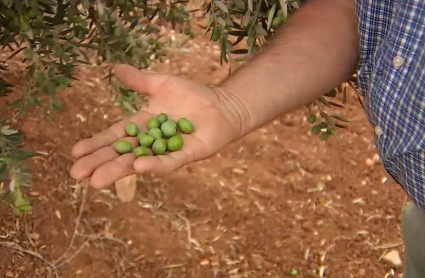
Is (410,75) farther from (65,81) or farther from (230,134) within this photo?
(65,81)

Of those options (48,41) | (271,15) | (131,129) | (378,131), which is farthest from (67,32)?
(378,131)

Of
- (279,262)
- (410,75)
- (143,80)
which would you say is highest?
(410,75)

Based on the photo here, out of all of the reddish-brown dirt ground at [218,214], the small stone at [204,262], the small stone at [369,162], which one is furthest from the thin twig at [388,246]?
the small stone at [204,262]

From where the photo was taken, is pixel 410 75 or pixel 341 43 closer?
pixel 410 75

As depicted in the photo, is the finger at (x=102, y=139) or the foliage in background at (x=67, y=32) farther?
the foliage in background at (x=67, y=32)

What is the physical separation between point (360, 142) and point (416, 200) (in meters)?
1.71

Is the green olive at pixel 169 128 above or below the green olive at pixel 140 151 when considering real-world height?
Answer: above

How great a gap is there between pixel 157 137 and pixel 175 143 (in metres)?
0.04

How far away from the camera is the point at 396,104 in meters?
1.18

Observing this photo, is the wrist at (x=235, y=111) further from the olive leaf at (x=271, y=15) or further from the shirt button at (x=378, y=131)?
the shirt button at (x=378, y=131)

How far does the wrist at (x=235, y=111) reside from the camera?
1354 millimetres

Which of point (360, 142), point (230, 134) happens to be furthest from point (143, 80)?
point (360, 142)

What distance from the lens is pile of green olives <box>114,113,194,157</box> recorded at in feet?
4.07

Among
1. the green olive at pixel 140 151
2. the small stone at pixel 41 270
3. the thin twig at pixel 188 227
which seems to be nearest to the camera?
the green olive at pixel 140 151
